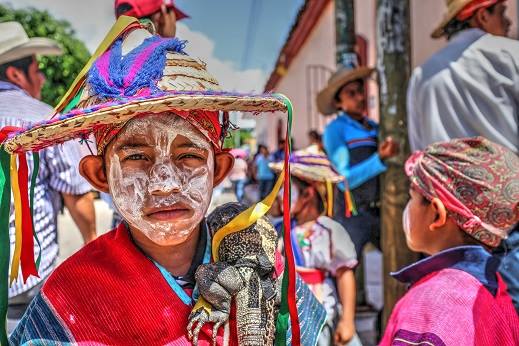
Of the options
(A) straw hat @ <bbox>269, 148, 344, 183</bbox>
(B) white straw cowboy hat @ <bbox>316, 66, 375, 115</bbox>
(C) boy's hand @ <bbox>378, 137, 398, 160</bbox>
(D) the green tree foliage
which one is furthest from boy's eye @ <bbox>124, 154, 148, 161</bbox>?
(D) the green tree foliage

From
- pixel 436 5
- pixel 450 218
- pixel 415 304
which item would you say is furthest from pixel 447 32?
pixel 436 5

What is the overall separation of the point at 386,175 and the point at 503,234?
1918 mm

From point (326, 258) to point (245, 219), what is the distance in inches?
65.8

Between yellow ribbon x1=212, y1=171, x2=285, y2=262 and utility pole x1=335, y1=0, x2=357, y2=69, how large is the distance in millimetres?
4211

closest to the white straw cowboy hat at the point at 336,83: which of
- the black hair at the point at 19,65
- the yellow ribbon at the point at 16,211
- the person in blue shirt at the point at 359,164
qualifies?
the person in blue shirt at the point at 359,164

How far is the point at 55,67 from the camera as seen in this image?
45.9 feet

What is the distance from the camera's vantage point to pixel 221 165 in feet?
5.72

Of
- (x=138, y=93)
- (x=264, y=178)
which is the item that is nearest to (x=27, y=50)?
(x=138, y=93)

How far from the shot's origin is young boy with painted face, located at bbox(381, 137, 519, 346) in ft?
5.96

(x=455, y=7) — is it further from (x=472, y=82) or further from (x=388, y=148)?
(x=388, y=148)

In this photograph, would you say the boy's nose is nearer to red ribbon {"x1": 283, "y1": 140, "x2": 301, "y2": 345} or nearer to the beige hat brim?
red ribbon {"x1": 283, "y1": 140, "x2": 301, "y2": 345}

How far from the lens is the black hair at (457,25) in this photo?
307 centimetres

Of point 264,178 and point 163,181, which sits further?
point 264,178

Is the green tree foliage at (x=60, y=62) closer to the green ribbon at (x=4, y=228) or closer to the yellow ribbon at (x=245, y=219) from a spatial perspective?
the green ribbon at (x=4, y=228)
